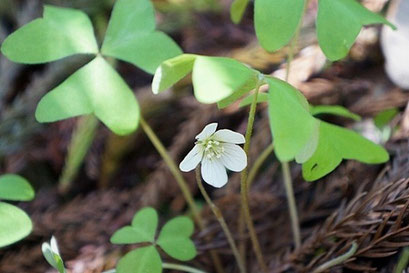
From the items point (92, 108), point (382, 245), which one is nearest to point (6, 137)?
point (92, 108)

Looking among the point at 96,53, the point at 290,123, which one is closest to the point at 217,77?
the point at 290,123

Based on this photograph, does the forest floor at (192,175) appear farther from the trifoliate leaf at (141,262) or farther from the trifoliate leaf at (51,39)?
the trifoliate leaf at (51,39)

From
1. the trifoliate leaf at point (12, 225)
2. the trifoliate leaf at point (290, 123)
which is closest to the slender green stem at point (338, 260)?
the trifoliate leaf at point (290, 123)

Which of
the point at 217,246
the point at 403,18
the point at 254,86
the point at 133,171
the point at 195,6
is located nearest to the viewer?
the point at 254,86

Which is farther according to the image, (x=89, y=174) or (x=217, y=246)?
(x=89, y=174)

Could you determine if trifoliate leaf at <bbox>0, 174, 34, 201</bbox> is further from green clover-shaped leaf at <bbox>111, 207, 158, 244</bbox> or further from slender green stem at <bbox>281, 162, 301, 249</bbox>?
slender green stem at <bbox>281, 162, 301, 249</bbox>

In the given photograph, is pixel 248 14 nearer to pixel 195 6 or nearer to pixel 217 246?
pixel 195 6
